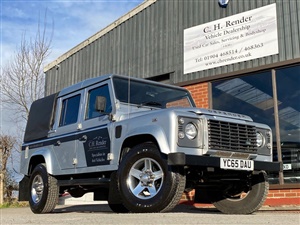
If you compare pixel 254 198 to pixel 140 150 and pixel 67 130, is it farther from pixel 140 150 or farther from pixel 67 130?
pixel 67 130

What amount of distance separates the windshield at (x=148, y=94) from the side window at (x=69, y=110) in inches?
41.2

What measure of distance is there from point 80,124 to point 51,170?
111cm

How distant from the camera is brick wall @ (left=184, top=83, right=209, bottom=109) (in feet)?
34.3

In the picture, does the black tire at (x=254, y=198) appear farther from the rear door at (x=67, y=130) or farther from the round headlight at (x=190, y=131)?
the rear door at (x=67, y=130)

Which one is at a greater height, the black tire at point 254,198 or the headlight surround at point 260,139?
the headlight surround at point 260,139

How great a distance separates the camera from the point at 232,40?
1005 cm

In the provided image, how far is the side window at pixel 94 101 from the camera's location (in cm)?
631

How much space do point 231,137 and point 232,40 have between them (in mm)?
5128

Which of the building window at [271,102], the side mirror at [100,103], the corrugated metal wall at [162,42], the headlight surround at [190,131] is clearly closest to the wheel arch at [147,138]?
the headlight surround at [190,131]

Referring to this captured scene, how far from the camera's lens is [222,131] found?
5398 millimetres

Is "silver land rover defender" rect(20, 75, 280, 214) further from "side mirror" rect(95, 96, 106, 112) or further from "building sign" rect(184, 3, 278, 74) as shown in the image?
"building sign" rect(184, 3, 278, 74)

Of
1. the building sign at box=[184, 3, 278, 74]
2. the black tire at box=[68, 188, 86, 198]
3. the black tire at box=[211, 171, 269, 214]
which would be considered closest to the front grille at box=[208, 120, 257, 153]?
the black tire at box=[211, 171, 269, 214]

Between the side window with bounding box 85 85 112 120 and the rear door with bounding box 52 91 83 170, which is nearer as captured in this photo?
the side window with bounding box 85 85 112 120

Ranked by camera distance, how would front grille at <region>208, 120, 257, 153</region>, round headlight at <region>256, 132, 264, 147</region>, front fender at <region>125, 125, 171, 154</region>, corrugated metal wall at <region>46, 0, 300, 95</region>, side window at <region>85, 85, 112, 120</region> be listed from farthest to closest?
corrugated metal wall at <region>46, 0, 300, 95</region> < side window at <region>85, 85, 112, 120</region> < round headlight at <region>256, 132, 264, 147</region> < front grille at <region>208, 120, 257, 153</region> < front fender at <region>125, 125, 171, 154</region>
